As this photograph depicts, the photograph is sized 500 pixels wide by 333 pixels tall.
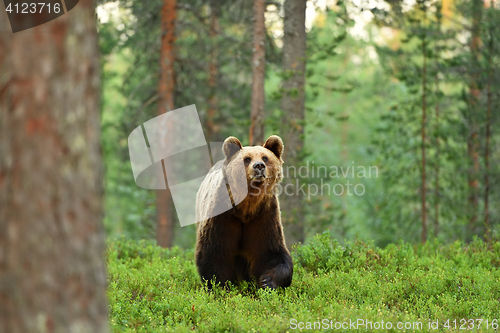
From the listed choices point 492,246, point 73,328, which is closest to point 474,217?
point 492,246

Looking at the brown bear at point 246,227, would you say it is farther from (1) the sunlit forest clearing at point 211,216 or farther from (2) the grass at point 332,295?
(2) the grass at point 332,295

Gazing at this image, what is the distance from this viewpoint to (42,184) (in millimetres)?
2590

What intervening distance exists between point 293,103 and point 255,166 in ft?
19.8

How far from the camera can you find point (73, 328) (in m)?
2.63

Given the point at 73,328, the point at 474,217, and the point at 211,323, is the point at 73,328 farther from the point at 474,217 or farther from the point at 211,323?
the point at 474,217

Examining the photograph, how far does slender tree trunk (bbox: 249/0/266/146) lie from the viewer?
35.0ft

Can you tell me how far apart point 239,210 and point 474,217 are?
31.2ft

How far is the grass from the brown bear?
29cm

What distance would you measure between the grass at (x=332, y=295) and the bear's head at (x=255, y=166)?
4.26ft

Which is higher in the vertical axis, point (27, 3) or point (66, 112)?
point (27, 3)

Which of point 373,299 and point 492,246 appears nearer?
point 373,299

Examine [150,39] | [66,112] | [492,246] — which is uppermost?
[150,39]
